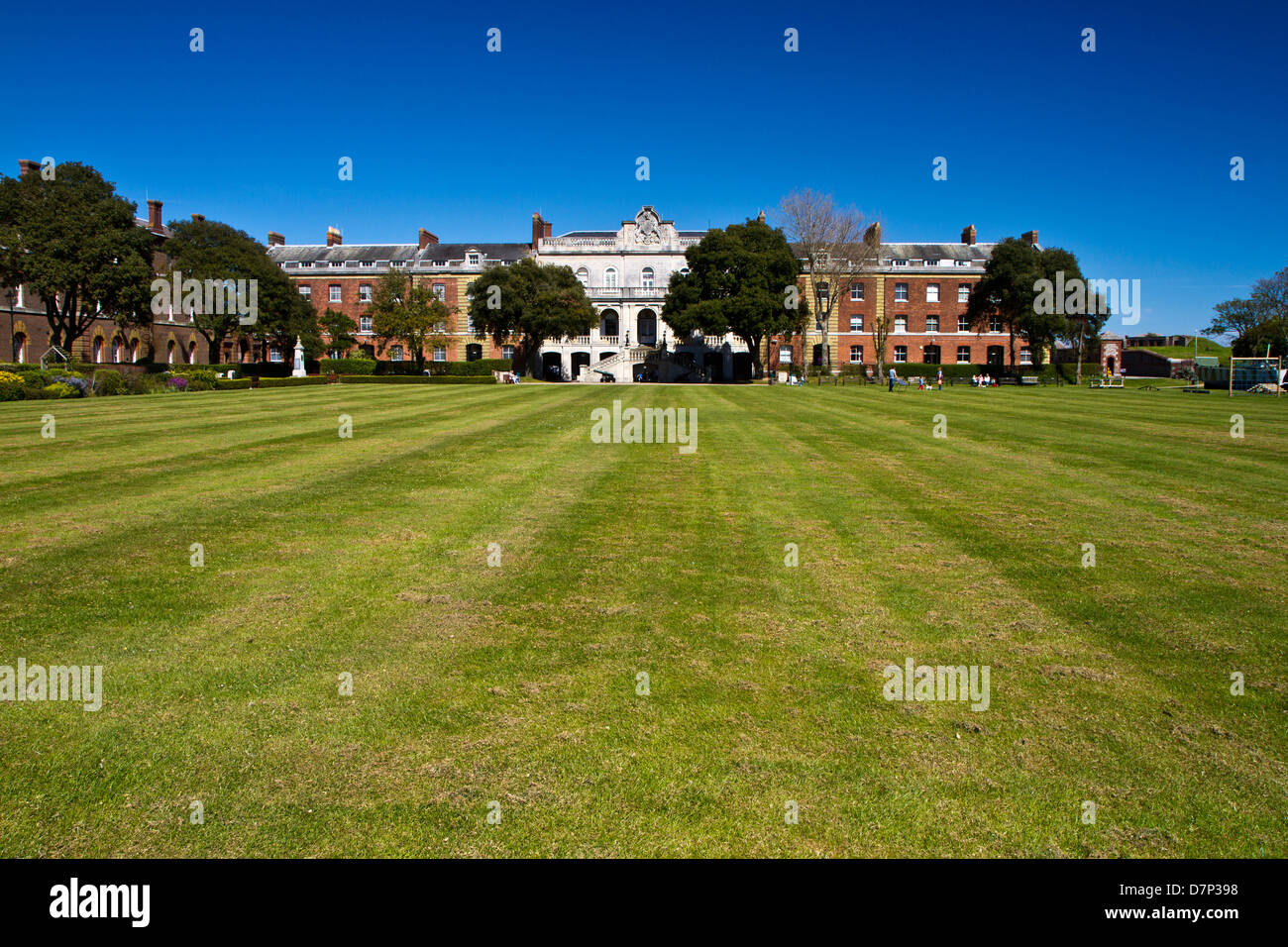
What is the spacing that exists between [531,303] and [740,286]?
18.5 meters

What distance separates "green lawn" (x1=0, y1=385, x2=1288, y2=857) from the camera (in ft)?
12.2

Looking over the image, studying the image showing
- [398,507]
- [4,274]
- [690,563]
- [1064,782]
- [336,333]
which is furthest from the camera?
[336,333]

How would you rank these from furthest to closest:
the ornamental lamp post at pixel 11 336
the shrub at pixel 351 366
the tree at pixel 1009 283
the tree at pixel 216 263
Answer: the tree at pixel 1009 283, the shrub at pixel 351 366, the tree at pixel 216 263, the ornamental lamp post at pixel 11 336

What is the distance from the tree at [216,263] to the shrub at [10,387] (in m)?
26.9

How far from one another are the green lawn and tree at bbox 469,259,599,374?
54708mm

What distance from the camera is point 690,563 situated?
7.97 meters

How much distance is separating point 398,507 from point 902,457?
10.1m

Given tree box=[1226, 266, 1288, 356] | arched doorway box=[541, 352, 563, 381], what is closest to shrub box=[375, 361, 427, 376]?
arched doorway box=[541, 352, 563, 381]

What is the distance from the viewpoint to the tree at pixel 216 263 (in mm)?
56156

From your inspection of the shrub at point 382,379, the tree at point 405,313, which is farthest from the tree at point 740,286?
the shrub at point 382,379

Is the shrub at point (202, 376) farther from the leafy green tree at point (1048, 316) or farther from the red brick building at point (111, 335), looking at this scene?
the leafy green tree at point (1048, 316)

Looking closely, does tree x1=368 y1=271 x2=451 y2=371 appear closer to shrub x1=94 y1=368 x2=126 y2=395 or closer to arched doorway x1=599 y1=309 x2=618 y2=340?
arched doorway x1=599 y1=309 x2=618 y2=340
